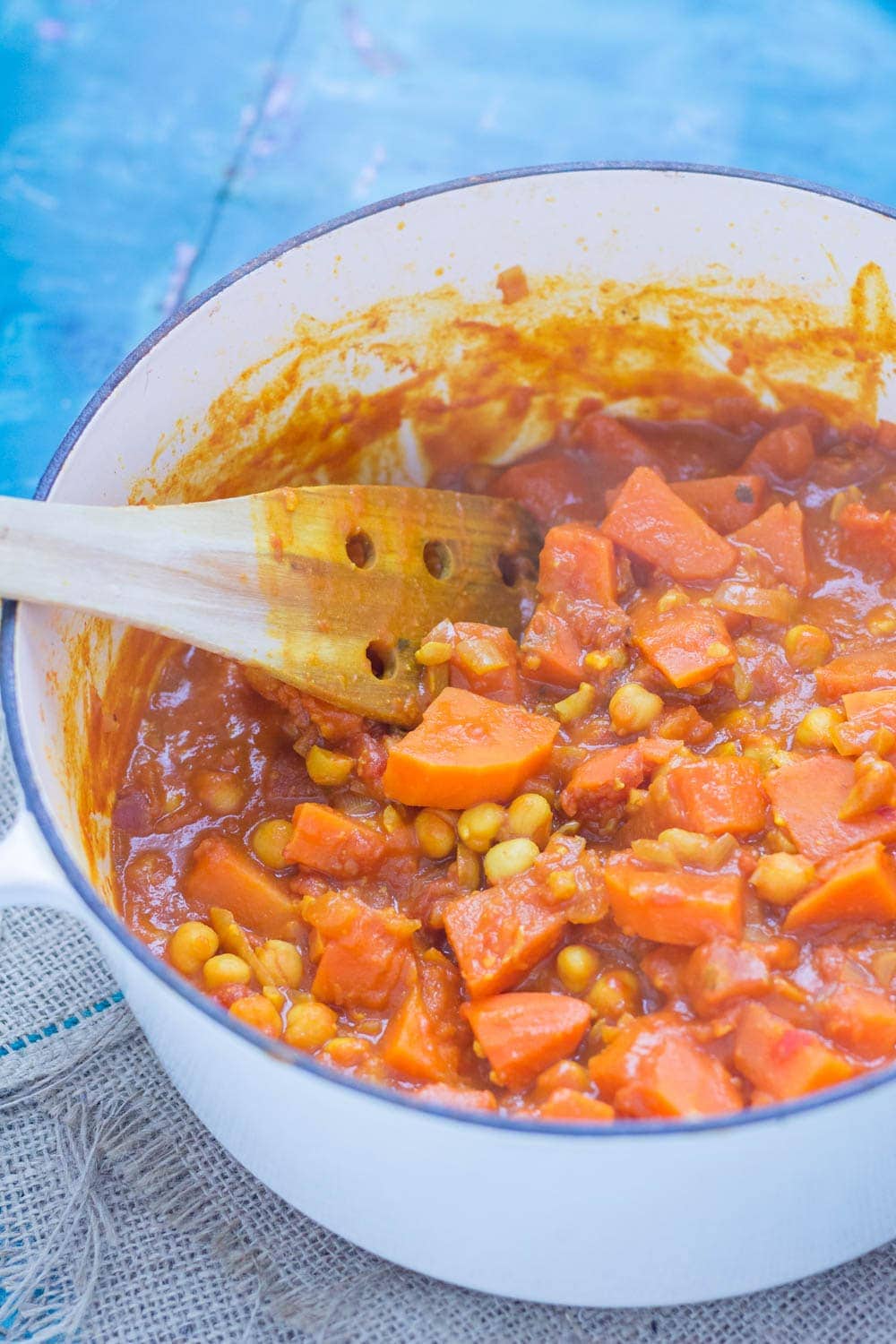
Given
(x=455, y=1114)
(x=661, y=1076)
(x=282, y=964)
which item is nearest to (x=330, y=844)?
(x=282, y=964)

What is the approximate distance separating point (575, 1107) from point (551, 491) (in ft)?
6.50

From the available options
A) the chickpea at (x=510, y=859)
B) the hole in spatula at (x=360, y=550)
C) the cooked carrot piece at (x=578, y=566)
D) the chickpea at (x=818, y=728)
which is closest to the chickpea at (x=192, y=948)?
the chickpea at (x=510, y=859)

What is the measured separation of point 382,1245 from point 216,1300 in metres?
0.42

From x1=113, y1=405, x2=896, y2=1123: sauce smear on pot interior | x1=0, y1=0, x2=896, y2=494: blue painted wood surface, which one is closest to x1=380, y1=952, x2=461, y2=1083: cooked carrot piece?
x1=113, y1=405, x2=896, y2=1123: sauce smear on pot interior

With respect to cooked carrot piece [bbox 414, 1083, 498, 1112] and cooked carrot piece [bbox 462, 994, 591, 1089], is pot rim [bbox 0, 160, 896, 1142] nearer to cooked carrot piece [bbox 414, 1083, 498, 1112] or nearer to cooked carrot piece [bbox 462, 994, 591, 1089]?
cooked carrot piece [bbox 414, 1083, 498, 1112]

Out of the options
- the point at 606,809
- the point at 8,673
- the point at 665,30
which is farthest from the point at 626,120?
the point at 8,673

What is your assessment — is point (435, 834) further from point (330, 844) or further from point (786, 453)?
point (786, 453)

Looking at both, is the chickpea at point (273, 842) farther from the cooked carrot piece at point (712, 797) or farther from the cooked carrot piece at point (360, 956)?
the cooked carrot piece at point (712, 797)

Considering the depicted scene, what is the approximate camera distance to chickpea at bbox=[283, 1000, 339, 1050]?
2.85m

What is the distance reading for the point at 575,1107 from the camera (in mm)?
2512

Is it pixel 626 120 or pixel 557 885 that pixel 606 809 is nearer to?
pixel 557 885

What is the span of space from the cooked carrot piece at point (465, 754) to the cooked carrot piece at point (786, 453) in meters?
1.17

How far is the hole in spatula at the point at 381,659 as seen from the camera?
3422 millimetres

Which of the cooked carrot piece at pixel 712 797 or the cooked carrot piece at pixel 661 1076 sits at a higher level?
the cooked carrot piece at pixel 712 797
